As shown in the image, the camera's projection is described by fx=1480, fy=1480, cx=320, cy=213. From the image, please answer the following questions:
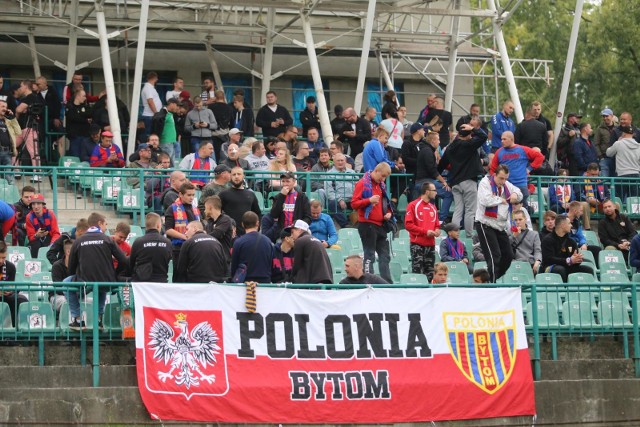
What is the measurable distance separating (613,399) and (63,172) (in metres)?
9.89

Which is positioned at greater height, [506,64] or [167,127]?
[506,64]

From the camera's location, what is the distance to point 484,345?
1703 centimetres

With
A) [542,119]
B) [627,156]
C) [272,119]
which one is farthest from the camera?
[272,119]

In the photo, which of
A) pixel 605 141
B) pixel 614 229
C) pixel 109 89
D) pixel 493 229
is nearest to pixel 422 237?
pixel 493 229

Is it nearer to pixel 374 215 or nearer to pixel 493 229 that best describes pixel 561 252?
pixel 493 229

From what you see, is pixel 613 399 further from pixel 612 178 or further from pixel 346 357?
pixel 612 178

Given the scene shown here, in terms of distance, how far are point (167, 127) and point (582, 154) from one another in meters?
7.56

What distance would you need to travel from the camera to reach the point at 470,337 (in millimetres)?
17016

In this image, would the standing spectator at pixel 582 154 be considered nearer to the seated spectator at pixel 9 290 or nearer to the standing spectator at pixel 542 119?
the standing spectator at pixel 542 119

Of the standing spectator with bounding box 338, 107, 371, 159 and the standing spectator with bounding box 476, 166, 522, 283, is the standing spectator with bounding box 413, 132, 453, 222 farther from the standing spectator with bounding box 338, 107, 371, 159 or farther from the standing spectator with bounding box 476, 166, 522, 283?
the standing spectator with bounding box 338, 107, 371, 159

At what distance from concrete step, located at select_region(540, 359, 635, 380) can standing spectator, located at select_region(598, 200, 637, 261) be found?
5584mm

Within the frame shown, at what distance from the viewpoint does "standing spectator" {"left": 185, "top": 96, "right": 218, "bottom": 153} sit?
26.4m

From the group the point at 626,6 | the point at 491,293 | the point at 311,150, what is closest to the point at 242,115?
the point at 311,150

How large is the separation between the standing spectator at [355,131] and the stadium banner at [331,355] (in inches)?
379
